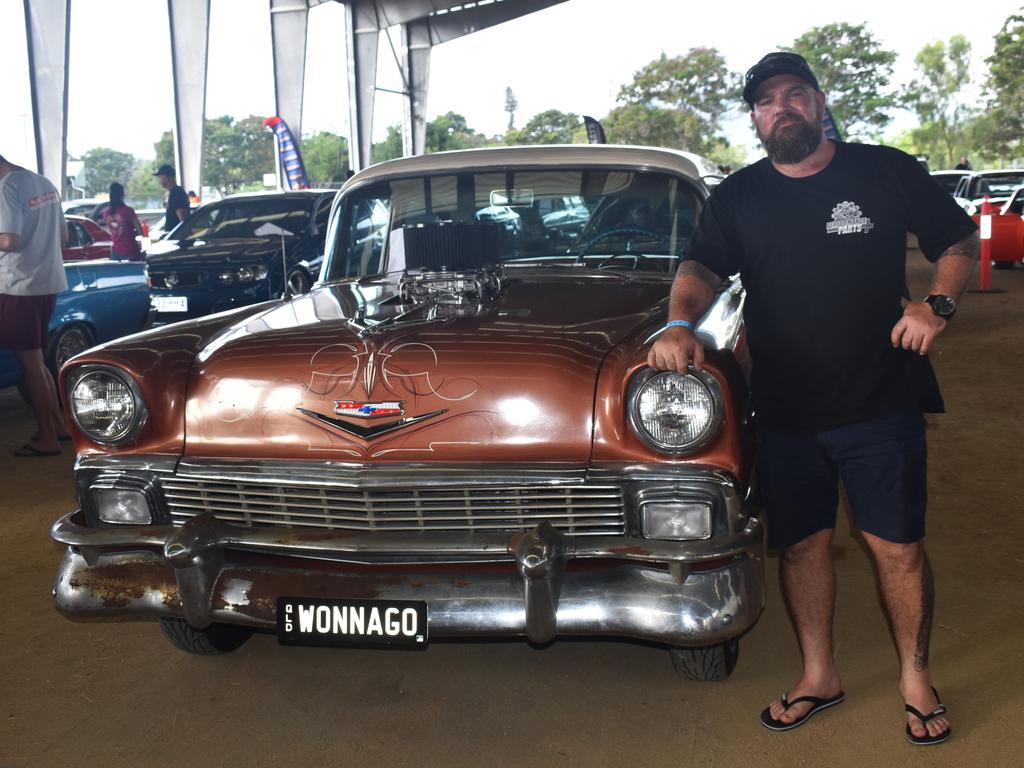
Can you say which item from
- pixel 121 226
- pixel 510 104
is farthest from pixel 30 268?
pixel 510 104

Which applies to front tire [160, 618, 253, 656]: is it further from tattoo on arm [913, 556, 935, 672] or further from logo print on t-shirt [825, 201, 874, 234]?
logo print on t-shirt [825, 201, 874, 234]

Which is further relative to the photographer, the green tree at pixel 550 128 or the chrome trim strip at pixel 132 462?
the green tree at pixel 550 128

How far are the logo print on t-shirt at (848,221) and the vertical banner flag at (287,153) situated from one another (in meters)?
19.9

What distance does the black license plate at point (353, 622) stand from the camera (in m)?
2.68

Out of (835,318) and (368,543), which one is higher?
(835,318)

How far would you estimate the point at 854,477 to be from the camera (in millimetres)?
2721

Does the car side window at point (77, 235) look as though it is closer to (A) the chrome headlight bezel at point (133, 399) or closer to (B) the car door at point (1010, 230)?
(A) the chrome headlight bezel at point (133, 399)

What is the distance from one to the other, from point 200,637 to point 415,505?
1085mm

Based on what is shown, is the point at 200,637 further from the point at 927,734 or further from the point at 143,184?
the point at 143,184

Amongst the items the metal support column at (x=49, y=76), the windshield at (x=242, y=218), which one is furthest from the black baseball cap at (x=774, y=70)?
the metal support column at (x=49, y=76)

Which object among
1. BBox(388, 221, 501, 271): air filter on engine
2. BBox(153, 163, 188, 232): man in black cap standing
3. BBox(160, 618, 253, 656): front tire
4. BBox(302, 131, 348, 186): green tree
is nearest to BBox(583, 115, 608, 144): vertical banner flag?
BBox(388, 221, 501, 271): air filter on engine

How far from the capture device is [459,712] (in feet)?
9.94

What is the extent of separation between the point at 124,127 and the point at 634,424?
18190 millimetres

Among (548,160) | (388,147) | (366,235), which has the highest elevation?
(388,147)
